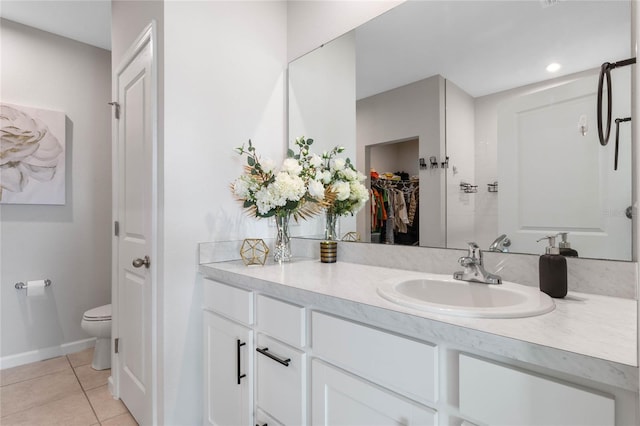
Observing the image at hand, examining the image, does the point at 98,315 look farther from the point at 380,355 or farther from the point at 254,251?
the point at 380,355

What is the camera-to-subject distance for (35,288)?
2.40 meters

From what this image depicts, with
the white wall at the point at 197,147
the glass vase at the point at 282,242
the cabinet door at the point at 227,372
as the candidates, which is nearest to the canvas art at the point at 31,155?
the white wall at the point at 197,147

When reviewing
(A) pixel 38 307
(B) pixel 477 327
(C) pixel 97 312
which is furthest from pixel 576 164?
(A) pixel 38 307

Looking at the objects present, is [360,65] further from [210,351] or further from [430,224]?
[210,351]

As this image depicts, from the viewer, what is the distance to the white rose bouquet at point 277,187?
147 centimetres

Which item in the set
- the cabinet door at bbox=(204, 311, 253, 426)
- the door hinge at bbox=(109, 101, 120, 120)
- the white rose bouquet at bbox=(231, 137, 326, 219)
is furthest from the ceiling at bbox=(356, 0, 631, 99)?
the door hinge at bbox=(109, 101, 120, 120)

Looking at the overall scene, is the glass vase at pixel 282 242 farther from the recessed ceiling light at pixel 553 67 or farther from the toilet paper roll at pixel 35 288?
the toilet paper roll at pixel 35 288

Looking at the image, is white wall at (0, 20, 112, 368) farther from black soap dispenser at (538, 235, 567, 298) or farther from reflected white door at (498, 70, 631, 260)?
black soap dispenser at (538, 235, 567, 298)

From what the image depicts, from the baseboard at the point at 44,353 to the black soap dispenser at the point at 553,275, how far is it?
3267mm

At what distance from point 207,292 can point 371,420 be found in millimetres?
975

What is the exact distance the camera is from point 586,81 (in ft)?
3.36

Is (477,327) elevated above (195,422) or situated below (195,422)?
above

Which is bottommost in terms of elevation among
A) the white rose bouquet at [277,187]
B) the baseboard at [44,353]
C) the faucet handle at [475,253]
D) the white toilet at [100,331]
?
the baseboard at [44,353]

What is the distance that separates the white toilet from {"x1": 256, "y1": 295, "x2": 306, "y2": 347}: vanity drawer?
167cm
